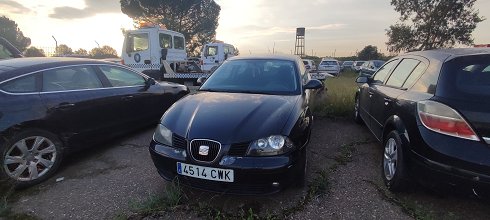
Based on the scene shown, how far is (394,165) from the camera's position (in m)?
A: 2.96

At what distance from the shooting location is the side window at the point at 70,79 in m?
3.56

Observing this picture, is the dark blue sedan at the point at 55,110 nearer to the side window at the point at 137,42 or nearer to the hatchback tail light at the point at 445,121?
the hatchback tail light at the point at 445,121

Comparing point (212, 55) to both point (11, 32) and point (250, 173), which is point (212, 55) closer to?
point (250, 173)

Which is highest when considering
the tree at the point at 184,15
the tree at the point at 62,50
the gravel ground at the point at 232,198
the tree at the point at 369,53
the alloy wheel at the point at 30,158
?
the tree at the point at 184,15

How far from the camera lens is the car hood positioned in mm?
2566

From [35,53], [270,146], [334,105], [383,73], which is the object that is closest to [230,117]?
[270,146]

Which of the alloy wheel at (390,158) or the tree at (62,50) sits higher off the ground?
the tree at (62,50)

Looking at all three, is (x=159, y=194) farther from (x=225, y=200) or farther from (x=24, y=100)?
(x=24, y=100)

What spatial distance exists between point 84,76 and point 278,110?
9.38ft

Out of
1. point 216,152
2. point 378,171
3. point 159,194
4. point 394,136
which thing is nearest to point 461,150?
point 394,136

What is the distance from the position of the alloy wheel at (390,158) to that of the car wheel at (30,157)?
378 cm

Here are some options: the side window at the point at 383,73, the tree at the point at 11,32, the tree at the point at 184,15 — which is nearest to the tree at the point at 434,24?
the tree at the point at 184,15

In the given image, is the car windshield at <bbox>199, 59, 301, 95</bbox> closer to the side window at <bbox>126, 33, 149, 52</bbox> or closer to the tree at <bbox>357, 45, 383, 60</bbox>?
the side window at <bbox>126, 33, 149, 52</bbox>

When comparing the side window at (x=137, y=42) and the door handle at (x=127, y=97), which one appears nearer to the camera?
the door handle at (x=127, y=97)
